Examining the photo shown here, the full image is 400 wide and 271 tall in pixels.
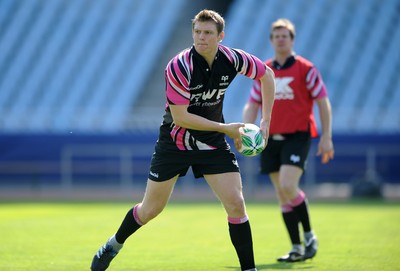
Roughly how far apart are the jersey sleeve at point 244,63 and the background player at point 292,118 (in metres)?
1.83

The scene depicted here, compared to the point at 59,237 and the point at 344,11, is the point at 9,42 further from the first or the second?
the point at 59,237

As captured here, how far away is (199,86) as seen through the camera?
622 centimetres

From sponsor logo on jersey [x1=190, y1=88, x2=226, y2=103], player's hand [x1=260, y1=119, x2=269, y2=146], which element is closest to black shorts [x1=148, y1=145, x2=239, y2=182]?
player's hand [x1=260, y1=119, x2=269, y2=146]

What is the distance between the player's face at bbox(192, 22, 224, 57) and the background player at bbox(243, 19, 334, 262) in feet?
7.51

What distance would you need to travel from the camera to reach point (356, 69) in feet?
76.6

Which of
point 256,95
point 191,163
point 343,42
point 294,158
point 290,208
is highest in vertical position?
point 343,42

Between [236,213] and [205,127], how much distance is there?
0.75 metres

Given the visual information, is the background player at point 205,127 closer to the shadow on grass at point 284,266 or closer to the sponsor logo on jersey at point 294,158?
the shadow on grass at point 284,266

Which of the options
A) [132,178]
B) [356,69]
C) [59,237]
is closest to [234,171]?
[59,237]

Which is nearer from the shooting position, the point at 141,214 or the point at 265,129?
the point at 265,129

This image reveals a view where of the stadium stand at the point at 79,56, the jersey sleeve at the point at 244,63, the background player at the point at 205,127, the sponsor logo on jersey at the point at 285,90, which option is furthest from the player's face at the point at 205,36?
the stadium stand at the point at 79,56

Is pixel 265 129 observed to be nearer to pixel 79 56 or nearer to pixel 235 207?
pixel 235 207

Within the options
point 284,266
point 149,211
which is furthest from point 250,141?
point 284,266

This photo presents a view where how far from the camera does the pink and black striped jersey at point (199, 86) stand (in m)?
6.08
